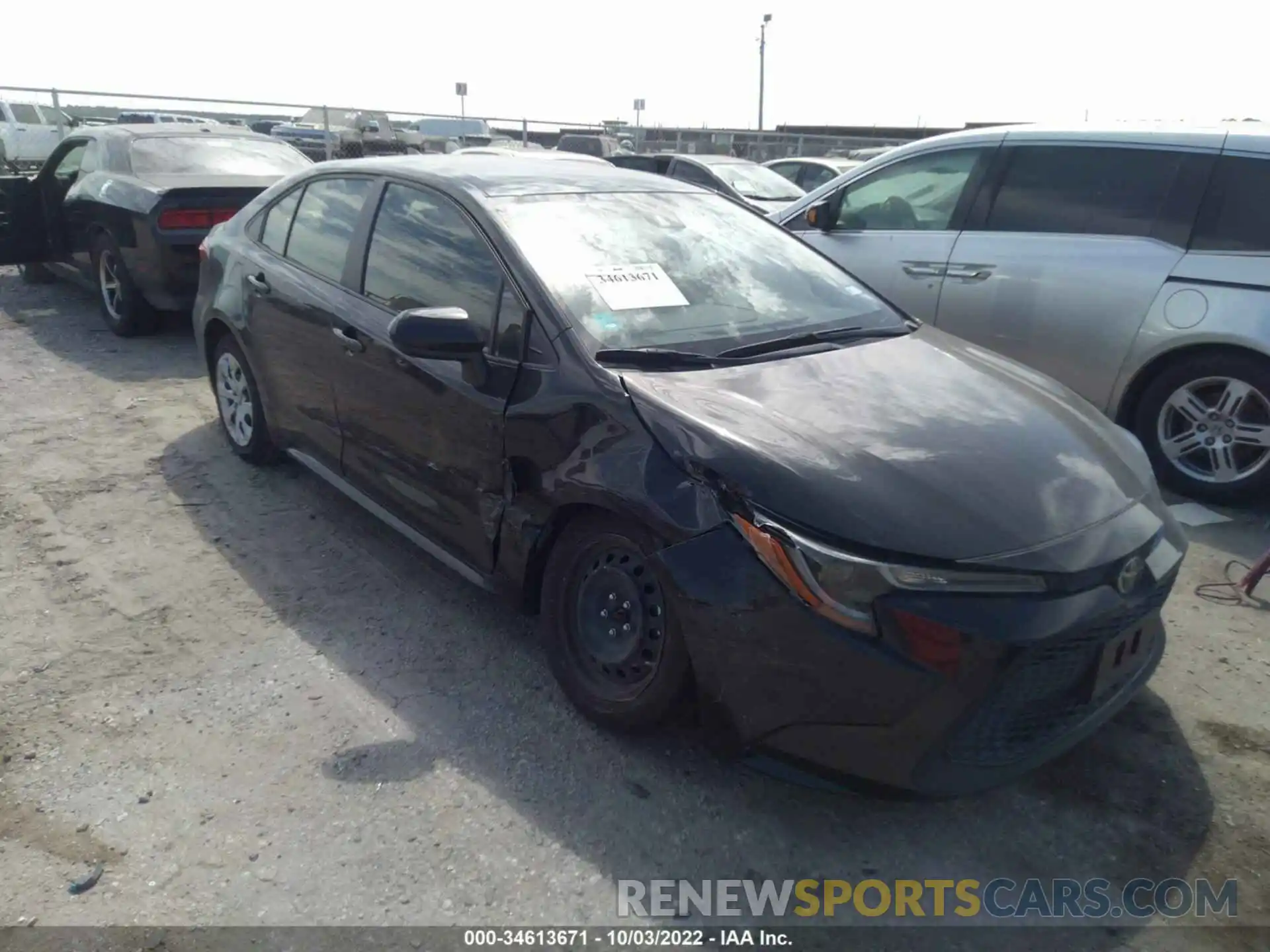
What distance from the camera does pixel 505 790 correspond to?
280 centimetres

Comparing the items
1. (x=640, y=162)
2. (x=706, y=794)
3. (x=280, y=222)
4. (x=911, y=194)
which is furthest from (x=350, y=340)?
(x=640, y=162)

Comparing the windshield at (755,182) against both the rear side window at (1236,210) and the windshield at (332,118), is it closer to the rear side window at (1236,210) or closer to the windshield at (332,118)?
the rear side window at (1236,210)

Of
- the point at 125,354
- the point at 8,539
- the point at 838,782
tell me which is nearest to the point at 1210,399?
the point at 838,782

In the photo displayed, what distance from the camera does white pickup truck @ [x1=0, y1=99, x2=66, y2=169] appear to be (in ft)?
54.4

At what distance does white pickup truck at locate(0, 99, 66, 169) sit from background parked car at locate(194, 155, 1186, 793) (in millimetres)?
15630

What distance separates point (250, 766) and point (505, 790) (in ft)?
2.50

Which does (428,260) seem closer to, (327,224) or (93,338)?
(327,224)

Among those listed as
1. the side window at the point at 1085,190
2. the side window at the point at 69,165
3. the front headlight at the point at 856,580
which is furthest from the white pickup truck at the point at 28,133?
the front headlight at the point at 856,580

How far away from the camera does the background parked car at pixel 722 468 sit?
243 centimetres

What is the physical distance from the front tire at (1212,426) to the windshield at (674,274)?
2.08 metres

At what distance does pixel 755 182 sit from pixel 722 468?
10997 millimetres

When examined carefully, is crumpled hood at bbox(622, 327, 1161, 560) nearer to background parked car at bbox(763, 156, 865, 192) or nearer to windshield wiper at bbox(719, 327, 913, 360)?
windshield wiper at bbox(719, 327, 913, 360)

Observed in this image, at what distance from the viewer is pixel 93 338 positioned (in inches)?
305

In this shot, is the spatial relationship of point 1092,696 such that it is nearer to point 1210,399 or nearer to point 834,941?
point 834,941
